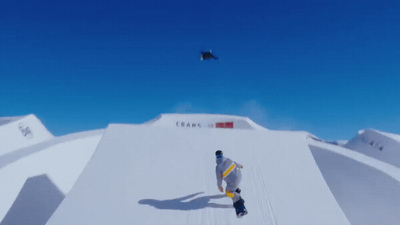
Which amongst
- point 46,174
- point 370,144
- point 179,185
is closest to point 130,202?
point 179,185

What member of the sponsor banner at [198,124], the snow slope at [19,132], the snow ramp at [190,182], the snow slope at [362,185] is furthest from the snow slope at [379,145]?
the snow slope at [19,132]

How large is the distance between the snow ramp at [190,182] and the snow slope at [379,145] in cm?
1340

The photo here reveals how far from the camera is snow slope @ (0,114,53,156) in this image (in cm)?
1655

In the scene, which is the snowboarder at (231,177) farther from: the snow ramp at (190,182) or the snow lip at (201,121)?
the snow lip at (201,121)

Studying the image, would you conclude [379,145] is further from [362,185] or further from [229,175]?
[229,175]

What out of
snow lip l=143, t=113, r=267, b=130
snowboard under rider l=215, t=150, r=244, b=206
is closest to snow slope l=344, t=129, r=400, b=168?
snow lip l=143, t=113, r=267, b=130

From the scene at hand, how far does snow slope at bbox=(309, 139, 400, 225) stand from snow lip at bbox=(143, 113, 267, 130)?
1422 centimetres

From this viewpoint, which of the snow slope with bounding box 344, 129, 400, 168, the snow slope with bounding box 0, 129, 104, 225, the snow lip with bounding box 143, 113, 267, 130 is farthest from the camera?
the snow lip with bounding box 143, 113, 267, 130

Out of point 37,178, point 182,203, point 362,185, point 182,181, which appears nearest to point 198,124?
Answer: point 362,185

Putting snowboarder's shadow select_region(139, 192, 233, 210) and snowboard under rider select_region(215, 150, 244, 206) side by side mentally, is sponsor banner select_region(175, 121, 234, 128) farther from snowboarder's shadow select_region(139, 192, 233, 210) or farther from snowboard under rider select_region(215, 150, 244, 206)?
snowboard under rider select_region(215, 150, 244, 206)

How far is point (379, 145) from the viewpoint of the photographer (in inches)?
958

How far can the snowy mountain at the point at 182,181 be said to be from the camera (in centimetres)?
877

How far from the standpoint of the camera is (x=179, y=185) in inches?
392

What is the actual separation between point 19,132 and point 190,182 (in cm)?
1354
